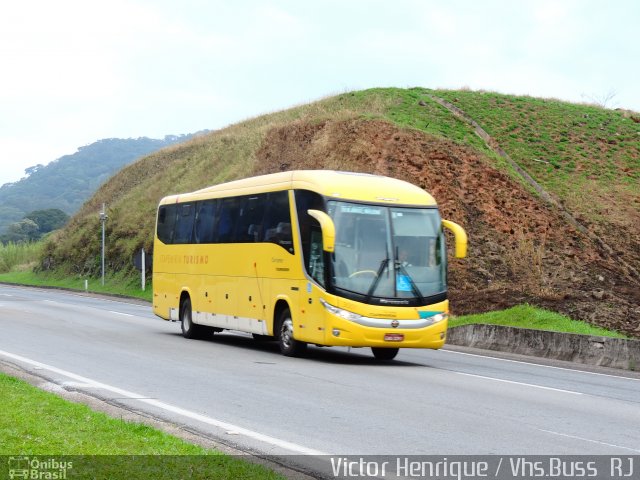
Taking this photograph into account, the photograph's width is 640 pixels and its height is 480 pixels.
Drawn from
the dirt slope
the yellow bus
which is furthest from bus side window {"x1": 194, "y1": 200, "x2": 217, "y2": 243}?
the dirt slope

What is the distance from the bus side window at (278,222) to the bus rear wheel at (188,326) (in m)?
4.71

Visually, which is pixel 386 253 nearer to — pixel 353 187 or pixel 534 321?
pixel 353 187

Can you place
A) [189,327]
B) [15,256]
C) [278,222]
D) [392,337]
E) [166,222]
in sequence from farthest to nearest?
[15,256] → [166,222] → [189,327] → [278,222] → [392,337]

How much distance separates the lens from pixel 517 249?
38.8m

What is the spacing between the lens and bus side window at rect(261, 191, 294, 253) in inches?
770

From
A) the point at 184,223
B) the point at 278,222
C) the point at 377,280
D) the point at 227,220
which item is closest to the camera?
the point at 377,280

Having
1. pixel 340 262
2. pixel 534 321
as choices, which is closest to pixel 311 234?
pixel 340 262

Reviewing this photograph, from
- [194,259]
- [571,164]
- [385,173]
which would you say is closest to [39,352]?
[194,259]

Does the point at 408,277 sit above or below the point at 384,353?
above

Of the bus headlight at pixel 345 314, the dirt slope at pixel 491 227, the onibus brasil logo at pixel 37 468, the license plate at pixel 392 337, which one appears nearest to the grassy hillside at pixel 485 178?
the dirt slope at pixel 491 227

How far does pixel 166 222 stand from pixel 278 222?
25.4 feet

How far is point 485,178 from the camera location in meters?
44.7

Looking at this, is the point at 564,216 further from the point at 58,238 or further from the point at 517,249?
the point at 58,238

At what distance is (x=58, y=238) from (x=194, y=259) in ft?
176
